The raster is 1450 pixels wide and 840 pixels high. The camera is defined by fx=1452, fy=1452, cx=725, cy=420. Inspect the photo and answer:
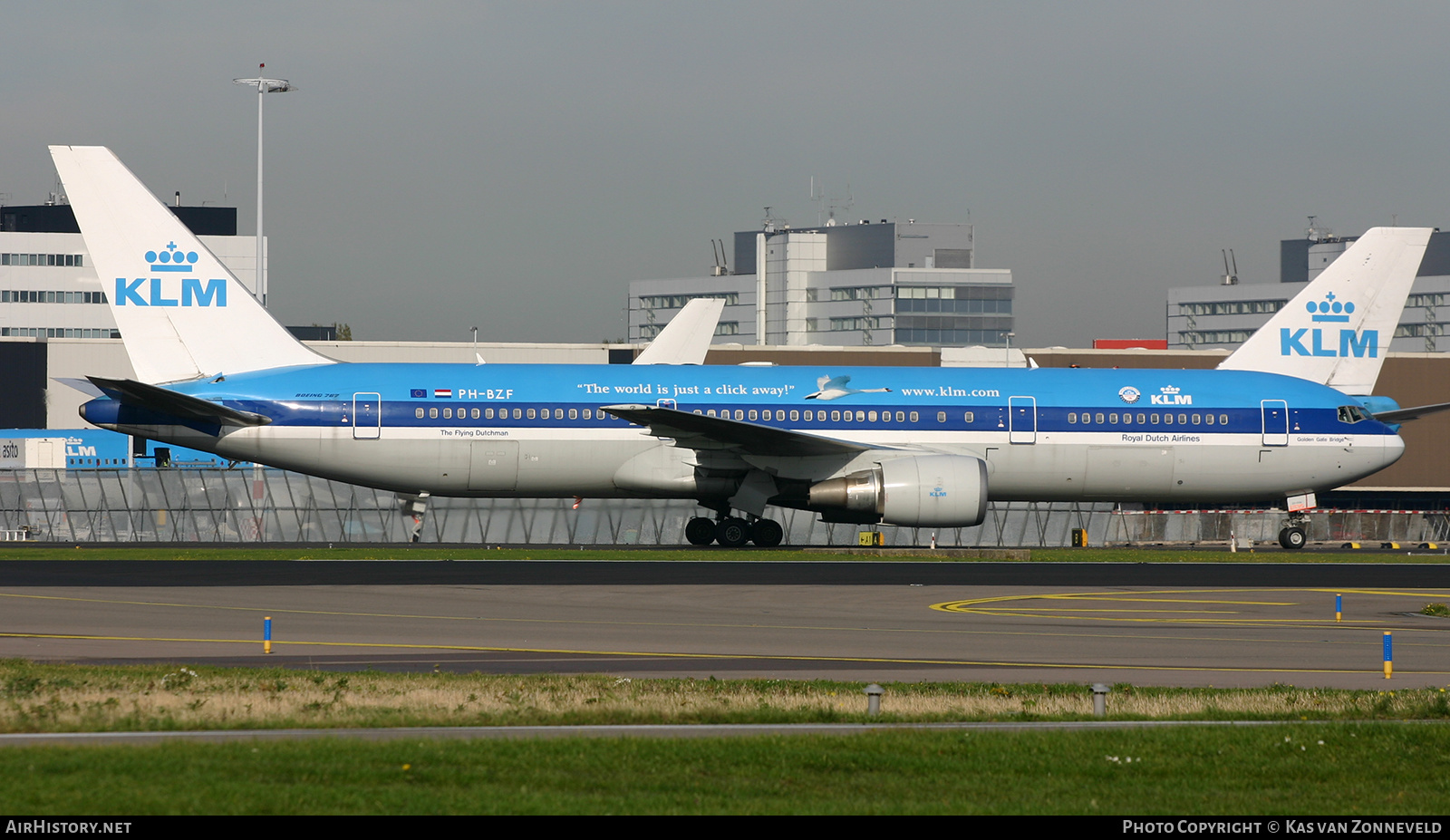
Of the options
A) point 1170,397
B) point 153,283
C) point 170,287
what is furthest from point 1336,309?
point 153,283

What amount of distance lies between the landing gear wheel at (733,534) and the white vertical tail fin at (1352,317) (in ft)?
47.6

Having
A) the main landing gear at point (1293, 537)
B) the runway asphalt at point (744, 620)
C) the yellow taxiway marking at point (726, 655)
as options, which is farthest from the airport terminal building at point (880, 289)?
the yellow taxiway marking at point (726, 655)

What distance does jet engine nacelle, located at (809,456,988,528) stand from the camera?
32781 mm

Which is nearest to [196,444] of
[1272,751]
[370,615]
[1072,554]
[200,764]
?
[370,615]

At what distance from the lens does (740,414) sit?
35312mm

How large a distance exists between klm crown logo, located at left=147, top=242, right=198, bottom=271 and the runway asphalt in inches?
329

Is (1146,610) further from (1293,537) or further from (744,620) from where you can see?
(1293,537)

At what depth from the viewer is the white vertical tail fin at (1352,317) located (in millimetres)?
39156

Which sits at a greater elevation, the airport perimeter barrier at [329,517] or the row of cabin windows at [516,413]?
the row of cabin windows at [516,413]

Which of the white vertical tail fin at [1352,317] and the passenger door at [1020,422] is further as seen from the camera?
the white vertical tail fin at [1352,317]

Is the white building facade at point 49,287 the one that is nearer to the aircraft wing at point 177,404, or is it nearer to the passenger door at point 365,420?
the aircraft wing at point 177,404

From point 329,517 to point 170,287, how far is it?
52.1 feet

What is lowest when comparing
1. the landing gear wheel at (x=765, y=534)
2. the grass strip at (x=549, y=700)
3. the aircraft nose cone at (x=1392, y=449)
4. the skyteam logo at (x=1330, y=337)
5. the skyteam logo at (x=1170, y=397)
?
the landing gear wheel at (x=765, y=534)

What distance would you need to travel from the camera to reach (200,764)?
9.42 meters
